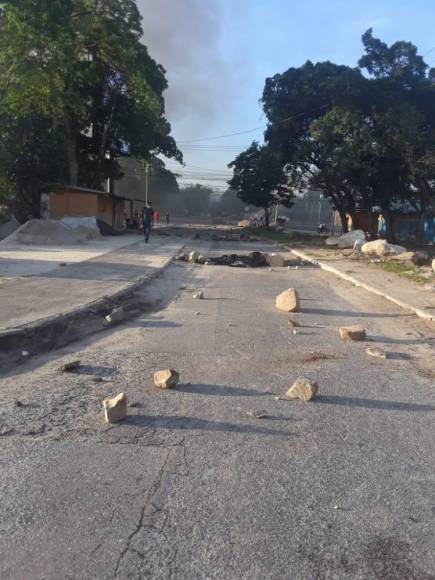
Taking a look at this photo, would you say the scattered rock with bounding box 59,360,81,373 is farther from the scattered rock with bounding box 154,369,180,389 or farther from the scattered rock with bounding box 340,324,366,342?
the scattered rock with bounding box 340,324,366,342

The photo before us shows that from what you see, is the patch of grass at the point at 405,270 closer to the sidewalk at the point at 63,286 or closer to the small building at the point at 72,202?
the sidewalk at the point at 63,286

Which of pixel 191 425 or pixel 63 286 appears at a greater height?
pixel 191 425

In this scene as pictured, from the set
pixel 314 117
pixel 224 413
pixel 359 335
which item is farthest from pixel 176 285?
pixel 314 117

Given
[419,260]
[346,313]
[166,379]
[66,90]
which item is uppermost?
[66,90]

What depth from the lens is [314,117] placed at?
37906mm

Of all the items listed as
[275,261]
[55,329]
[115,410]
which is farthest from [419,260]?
[115,410]

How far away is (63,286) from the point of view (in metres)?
11.5

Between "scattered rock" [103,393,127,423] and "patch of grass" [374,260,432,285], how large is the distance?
1166 centimetres

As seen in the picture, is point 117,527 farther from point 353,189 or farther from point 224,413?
point 353,189

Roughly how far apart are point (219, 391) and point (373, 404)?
140cm

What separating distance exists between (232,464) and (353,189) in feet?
130

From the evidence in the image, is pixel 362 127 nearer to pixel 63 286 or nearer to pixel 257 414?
pixel 63 286

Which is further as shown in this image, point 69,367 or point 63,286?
point 63,286

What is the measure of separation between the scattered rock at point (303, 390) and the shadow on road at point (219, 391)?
0.23m
